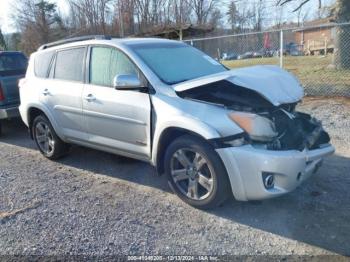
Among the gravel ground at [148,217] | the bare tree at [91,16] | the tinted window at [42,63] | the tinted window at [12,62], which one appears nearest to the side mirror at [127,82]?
the gravel ground at [148,217]

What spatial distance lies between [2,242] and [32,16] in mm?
42572

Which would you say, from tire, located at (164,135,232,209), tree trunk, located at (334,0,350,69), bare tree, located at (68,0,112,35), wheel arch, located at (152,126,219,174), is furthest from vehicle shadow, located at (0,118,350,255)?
bare tree, located at (68,0,112,35)

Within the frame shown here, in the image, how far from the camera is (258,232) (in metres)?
3.52

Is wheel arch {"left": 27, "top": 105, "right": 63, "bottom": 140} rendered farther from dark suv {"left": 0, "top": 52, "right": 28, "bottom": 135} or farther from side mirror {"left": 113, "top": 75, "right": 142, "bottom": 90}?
side mirror {"left": 113, "top": 75, "right": 142, "bottom": 90}

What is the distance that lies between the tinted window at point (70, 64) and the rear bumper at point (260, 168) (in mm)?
2526

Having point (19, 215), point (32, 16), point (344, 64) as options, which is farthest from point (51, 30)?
point (19, 215)

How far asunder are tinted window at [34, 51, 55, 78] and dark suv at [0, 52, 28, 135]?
1.77 metres

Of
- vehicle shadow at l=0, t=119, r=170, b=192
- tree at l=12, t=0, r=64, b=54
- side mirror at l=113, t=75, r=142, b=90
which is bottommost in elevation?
vehicle shadow at l=0, t=119, r=170, b=192

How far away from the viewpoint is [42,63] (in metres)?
5.88

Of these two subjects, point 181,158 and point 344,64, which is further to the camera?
point 344,64

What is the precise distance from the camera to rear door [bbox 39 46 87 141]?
5074mm

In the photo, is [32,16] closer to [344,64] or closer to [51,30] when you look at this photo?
[51,30]

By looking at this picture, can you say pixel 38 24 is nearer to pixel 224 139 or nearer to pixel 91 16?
pixel 91 16

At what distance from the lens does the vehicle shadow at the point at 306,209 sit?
340 cm
